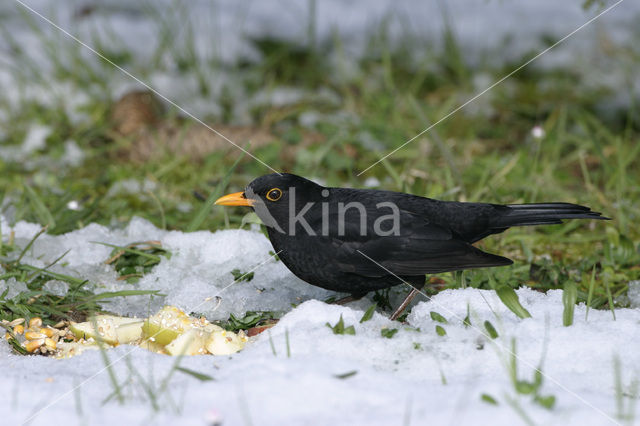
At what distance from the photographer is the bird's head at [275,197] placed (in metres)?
3.37

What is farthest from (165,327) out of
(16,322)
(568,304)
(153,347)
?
(568,304)

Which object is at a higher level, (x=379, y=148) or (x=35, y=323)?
(x=379, y=148)

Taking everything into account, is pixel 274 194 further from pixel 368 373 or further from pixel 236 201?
pixel 368 373

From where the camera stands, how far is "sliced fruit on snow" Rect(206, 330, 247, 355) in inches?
112

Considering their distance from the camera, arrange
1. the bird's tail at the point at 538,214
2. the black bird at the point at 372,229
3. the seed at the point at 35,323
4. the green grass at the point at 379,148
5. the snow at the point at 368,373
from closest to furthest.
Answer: the snow at the point at 368,373, the seed at the point at 35,323, the black bird at the point at 372,229, the bird's tail at the point at 538,214, the green grass at the point at 379,148

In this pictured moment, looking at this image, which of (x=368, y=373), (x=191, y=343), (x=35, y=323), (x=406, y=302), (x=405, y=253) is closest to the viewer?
(x=368, y=373)

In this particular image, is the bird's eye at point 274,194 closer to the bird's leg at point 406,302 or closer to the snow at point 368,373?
the snow at point 368,373

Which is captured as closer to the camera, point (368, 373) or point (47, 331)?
point (368, 373)

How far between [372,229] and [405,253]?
7.7 inches

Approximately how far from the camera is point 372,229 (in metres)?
3.23

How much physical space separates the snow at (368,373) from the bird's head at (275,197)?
538 mm

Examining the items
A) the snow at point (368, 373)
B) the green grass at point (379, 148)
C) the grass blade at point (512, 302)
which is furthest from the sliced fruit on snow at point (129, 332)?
the grass blade at point (512, 302)

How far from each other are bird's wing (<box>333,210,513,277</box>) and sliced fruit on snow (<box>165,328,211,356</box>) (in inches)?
27.6

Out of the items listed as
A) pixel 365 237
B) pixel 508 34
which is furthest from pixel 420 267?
pixel 508 34
